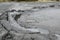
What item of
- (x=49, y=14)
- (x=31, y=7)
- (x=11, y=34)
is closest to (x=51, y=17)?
(x=49, y=14)

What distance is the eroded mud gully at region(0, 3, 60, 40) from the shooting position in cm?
91

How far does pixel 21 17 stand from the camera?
1285 mm

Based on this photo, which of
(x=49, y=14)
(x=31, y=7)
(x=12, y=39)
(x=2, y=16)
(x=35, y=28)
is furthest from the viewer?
(x=31, y=7)

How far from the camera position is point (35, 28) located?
104 centimetres

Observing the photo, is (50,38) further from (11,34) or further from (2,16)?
(2,16)

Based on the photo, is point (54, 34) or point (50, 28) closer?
point (54, 34)

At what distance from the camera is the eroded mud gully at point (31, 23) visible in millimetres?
906

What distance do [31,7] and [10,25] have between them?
559 mm

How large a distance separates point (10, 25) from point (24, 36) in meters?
0.23

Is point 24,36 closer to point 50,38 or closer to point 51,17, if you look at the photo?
point 50,38

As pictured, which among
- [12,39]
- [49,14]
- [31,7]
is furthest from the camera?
[31,7]

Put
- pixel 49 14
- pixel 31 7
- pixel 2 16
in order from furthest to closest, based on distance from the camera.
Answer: pixel 31 7
pixel 49 14
pixel 2 16

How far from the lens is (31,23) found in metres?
1.16

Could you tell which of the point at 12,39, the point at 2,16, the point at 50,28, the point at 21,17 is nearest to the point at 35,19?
the point at 21,17
